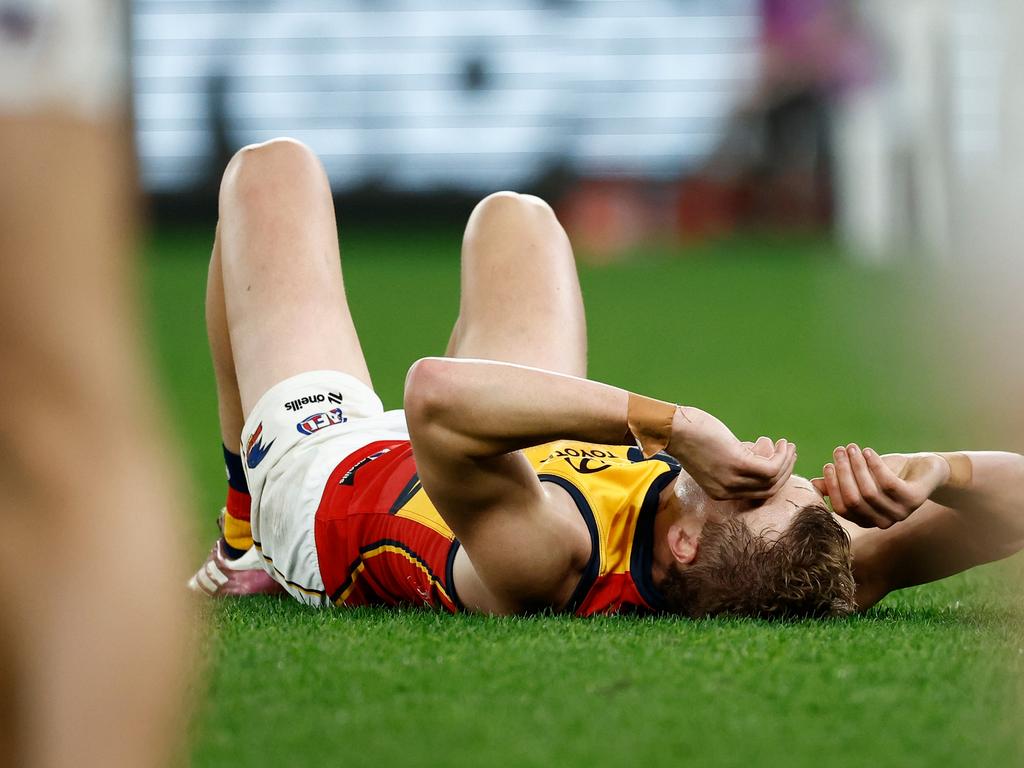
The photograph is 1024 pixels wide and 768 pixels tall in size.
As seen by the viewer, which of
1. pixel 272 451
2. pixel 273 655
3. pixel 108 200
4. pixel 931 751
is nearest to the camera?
pixel 108 200

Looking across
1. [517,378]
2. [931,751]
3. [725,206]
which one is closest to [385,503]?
[517,378]

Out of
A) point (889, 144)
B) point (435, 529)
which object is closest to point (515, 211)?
point (435, 529)

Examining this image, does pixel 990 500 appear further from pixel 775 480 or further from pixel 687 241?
pixel 687 241

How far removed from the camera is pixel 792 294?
1173 cm

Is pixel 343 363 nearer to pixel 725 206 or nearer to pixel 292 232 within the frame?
pixel 292 232

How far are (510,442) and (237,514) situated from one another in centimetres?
100

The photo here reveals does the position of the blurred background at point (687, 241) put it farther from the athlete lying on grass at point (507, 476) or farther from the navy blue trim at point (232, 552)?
the navy blue trim at point (232, 552)

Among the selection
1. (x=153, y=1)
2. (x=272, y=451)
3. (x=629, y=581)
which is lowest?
(x=629, y=581)

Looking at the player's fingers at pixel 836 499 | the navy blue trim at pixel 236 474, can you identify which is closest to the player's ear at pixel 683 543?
the player's fingers at pixel 836 499

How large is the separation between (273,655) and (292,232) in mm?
1037

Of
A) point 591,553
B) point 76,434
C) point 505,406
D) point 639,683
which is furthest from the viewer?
point 591,553

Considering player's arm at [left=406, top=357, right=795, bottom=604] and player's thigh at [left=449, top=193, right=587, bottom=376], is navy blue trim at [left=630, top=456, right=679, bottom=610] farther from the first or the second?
player's thigh at [left=449, top=193, right=587, bottom=376]

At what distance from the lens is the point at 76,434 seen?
95cm

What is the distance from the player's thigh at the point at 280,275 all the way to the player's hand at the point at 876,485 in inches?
38.4
